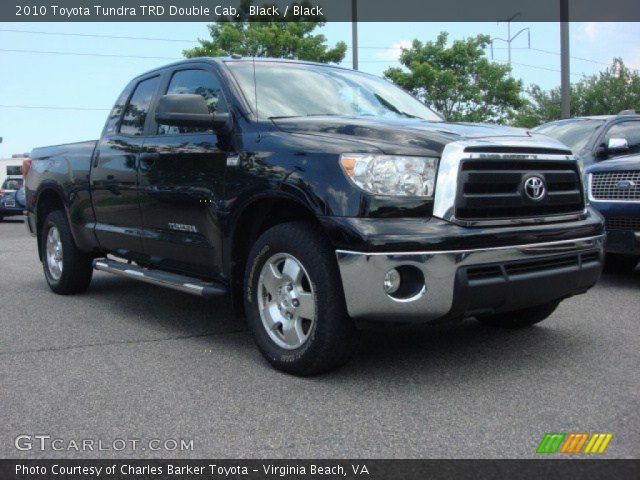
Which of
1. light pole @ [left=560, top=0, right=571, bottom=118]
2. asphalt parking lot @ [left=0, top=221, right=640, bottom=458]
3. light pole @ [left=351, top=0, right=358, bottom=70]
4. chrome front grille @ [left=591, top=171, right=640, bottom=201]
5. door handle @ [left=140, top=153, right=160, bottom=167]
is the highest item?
light pole @ [left=351, top=0, right=358, bottom=70]

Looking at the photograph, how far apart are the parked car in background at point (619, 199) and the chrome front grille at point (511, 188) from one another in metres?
2.63

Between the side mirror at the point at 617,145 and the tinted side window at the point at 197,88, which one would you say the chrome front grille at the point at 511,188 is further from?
the side mirror at the point at 617,145

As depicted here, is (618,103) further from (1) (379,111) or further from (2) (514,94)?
(1) (379,111)

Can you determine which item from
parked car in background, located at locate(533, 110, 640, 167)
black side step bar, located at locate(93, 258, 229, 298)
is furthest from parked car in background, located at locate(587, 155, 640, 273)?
black side step bar, located at locate(93, 258, 229, 298)

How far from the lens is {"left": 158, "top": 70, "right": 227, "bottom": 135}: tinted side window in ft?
15.6

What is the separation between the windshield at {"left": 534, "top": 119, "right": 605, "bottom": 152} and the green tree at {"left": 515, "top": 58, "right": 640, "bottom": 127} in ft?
71.6

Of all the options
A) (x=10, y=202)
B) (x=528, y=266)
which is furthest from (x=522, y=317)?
(x=10, y=202)

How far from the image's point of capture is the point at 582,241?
411 cm

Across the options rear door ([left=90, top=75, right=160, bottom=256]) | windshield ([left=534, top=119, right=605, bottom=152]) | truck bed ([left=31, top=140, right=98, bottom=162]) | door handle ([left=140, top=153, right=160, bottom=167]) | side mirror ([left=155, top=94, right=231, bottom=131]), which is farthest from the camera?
windshield ([left=534, top=119, right=605, bottom=152])

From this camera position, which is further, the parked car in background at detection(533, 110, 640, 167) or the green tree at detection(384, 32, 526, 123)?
the green tree at detection(384, 32, 526, 123)

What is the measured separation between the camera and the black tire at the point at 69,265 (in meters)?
6.59

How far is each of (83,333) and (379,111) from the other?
265 cm

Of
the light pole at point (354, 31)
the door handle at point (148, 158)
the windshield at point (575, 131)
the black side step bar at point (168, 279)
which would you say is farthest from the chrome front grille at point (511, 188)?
the light pole at point (354, 31)

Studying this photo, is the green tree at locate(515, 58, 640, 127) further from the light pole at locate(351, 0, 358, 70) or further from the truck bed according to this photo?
the truck bed
